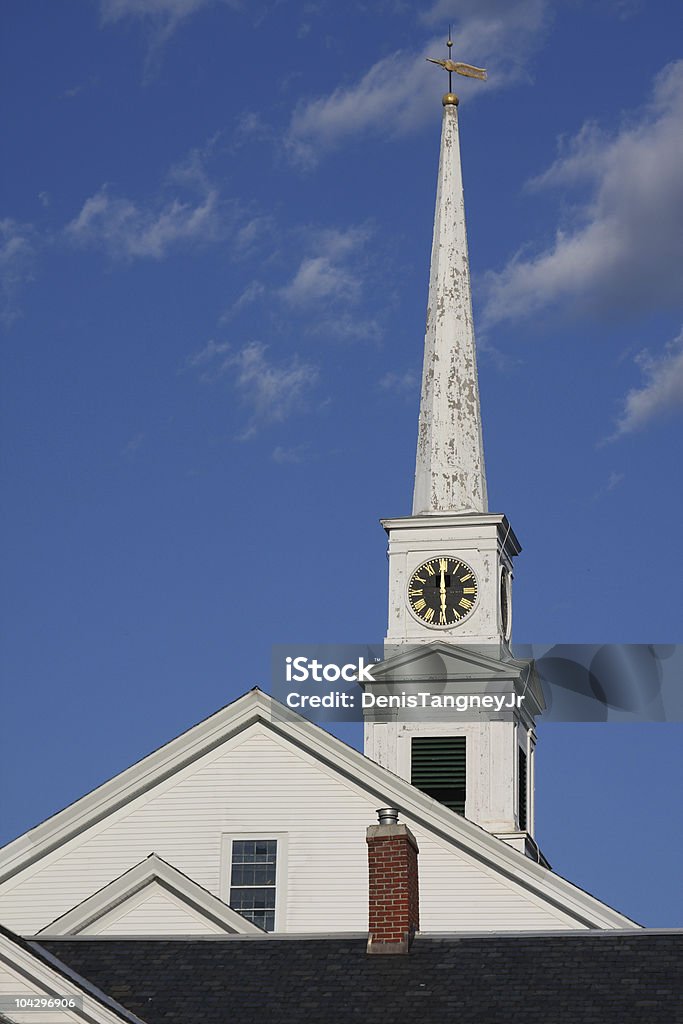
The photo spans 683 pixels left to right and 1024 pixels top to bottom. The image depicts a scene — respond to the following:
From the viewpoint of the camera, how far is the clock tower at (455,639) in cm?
4022

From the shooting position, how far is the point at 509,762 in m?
40.1

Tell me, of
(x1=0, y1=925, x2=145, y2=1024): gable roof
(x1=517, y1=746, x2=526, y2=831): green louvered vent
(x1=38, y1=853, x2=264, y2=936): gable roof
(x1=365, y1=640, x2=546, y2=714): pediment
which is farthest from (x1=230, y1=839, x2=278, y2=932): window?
(x1=0, y1=925, x2=145, y2=1024): gable roof

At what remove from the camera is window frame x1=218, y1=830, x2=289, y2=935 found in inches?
1315

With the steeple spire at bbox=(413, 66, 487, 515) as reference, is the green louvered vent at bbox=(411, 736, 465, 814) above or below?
below

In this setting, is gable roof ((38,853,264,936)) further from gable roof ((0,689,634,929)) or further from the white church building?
gable roof ((0,689,634,929))

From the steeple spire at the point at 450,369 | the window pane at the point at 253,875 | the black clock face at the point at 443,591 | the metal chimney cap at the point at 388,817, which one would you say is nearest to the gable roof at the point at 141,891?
the window pane at the point at 253,875

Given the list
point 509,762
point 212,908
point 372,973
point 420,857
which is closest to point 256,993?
point 372,973

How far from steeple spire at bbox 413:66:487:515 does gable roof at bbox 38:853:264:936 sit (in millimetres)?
15467

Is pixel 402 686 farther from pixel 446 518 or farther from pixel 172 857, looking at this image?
pixel 172 857

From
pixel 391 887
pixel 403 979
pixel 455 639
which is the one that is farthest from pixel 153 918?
pixel 455 639

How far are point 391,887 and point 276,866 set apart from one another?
8.92m

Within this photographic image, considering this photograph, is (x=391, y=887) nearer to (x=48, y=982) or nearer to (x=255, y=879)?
(x=48, y=982)

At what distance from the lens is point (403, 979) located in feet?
77.9

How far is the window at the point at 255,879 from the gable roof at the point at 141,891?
3323 mm
